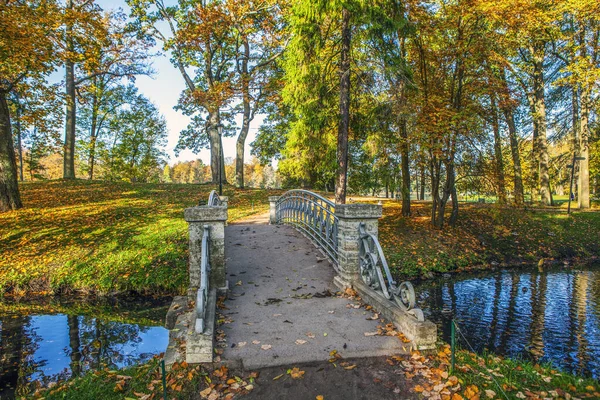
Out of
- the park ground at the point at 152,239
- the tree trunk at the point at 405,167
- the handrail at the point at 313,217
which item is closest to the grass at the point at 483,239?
the park ground at the point at 152,239

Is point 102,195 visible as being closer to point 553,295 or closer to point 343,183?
point 343,183

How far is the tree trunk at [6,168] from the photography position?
13297mm

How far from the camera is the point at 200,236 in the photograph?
5840 mm

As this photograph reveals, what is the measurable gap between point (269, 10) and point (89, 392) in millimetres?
21607

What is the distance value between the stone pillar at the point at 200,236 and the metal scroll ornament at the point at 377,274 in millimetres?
2516

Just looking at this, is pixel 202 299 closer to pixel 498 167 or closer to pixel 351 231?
pixel 351 231

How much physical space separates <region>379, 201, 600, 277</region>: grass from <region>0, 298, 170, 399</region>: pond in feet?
25.7

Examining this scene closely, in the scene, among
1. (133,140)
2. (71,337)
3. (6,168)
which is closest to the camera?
(71,337)

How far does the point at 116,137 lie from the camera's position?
3441 centimetres

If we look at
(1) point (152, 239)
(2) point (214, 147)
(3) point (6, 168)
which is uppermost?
(2) point (214, 147)

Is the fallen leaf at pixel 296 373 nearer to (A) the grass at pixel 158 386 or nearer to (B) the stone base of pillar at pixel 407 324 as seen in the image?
(A) the grass at pixel 158 386

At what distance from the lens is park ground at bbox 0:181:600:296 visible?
32.0 feet

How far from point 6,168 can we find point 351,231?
13991mm

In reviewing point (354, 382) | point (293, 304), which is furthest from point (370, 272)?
point (354, 382)
